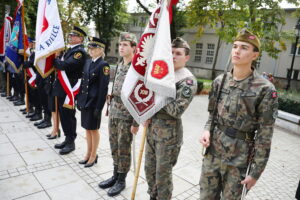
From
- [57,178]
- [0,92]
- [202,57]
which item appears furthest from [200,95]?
[202,57]

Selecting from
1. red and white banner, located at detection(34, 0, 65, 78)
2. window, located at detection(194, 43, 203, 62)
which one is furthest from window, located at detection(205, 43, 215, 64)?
red and white banner, located at detection(34, 0, 65, 78)

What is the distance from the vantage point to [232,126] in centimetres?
218

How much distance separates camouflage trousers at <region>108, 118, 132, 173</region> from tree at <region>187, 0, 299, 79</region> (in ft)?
23.9

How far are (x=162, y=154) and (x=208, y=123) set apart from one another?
2.09ft

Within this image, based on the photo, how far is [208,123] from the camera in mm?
2422

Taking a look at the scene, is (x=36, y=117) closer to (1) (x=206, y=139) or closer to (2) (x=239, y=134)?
(1) (x=206, y=139)

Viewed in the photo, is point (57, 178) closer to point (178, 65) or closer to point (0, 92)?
point (178, 65)

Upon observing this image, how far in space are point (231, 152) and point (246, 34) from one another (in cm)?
109

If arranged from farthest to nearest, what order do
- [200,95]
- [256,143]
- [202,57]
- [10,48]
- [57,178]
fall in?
[202,57], [200,95], [10,48], [57,178], [256,143]

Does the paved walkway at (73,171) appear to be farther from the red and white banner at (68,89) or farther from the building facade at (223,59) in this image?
the building facade at (223,59)

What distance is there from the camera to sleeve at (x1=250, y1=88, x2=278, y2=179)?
6.54ft

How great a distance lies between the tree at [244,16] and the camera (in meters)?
9.02

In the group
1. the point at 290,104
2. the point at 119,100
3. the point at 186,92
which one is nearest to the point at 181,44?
the point at 186,92

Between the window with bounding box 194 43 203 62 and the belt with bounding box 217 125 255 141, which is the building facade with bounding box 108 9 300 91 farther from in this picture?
the belt with bounding box 217 125 255 141
